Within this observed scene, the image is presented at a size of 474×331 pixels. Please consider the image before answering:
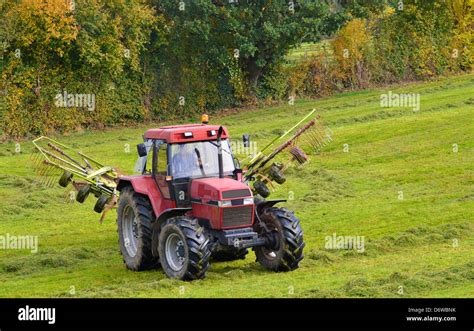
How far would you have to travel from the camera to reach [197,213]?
17469mm

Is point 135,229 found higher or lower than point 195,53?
lower

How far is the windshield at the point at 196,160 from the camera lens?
1773 cm

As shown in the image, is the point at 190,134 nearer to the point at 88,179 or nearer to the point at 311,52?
the point at 88,179

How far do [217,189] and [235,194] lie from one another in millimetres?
313

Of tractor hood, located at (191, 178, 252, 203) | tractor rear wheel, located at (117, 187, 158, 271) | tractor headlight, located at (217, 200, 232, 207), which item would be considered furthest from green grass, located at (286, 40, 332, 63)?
tractor headlight, located at (217, 200, 232, 207)

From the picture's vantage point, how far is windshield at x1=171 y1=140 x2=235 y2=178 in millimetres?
17734

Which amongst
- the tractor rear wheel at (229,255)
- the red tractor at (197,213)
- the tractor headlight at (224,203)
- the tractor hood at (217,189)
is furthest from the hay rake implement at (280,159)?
the tractor headlight at (224,203)

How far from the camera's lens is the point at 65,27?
35.0 metres

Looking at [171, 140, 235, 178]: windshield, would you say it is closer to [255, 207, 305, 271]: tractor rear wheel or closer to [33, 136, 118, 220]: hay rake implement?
[255, 207, 305, 271]: tractor rear wheel

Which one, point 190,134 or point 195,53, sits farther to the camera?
point 195,53

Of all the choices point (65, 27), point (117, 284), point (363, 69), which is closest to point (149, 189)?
point (117, 284)

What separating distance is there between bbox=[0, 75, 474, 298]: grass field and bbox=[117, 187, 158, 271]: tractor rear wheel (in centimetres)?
25

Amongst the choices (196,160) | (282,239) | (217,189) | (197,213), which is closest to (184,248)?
(197,213)
